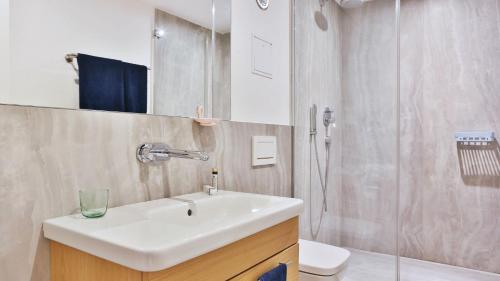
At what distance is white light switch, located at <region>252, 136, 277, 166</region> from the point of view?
1701 mm

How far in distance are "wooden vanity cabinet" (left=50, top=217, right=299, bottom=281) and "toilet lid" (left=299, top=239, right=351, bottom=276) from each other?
1.56ft

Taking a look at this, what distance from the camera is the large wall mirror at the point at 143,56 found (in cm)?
88

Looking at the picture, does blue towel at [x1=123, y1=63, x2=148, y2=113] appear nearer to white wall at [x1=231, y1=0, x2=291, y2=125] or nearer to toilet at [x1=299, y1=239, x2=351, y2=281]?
white wall at [x1=231, y1=0, x2=291, y2=125]

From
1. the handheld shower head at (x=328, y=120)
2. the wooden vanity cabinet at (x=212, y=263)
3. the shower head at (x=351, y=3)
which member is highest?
the shower head at (x=351, y=3)

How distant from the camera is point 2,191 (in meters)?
0.80

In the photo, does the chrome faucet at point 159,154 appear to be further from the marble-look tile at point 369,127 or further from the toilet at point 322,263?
the marble-look tile at point 369,127

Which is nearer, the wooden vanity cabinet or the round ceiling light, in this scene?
the wooden vanity cabinet

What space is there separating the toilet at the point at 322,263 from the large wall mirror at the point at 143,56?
78 centimetres

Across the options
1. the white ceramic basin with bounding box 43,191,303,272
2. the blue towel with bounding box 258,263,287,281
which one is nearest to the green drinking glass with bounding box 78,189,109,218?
the white ceramic basin with bounding box 43,191,303,272

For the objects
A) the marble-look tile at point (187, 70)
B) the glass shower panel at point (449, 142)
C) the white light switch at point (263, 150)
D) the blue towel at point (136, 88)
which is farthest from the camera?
the glass shower panel at point (449, 142)

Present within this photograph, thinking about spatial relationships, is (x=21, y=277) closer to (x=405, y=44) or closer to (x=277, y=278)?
(x=277, y=278)

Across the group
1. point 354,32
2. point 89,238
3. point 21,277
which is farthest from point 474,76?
point 21,277

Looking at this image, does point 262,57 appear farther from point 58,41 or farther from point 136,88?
point 58,41

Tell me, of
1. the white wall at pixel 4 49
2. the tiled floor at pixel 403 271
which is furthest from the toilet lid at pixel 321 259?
the white wall at pixel 4 49
